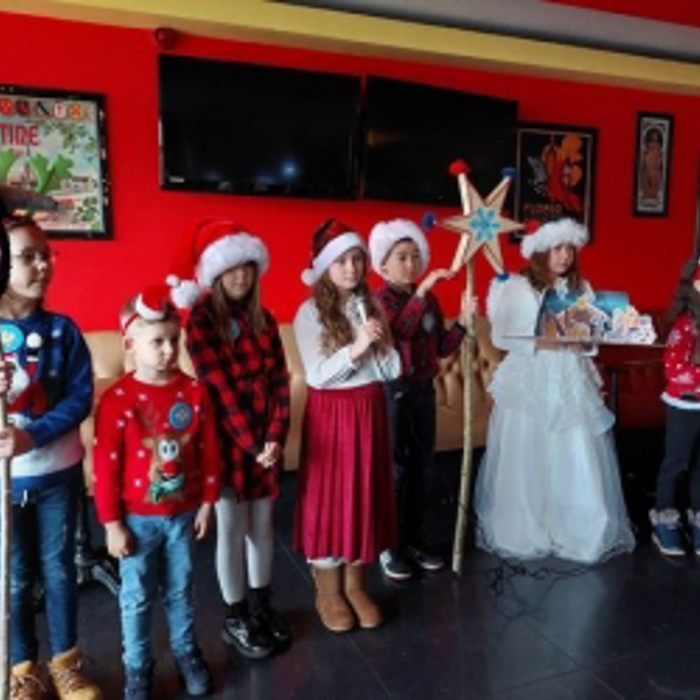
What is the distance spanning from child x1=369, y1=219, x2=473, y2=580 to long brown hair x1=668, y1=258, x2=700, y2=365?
0.87 meters

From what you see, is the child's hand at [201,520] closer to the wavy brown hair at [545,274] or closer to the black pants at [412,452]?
the black pants at [412,452]

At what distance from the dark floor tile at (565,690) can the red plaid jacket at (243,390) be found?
877 mm

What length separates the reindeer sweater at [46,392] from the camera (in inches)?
62.4

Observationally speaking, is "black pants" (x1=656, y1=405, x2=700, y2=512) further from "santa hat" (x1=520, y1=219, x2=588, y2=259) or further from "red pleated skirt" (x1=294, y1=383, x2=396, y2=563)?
"red pleated skirt" (x1=294, y1=383, x2=396, y2=563)

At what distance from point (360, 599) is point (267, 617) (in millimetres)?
313

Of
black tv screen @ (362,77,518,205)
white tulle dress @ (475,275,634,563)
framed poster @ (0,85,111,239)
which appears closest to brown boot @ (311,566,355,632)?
white tulle dress @ (475,275,634,563)

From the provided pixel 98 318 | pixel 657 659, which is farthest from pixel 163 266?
pixel 657 659

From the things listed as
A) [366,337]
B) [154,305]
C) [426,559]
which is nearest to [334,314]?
[366,337]

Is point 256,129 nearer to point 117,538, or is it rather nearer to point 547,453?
point 547,453

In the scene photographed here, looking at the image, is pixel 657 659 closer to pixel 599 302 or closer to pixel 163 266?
pixel 599 302

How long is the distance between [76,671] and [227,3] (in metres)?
2.92

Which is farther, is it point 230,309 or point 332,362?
point 332,362

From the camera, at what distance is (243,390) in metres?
1.88

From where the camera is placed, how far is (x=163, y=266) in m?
3.61
